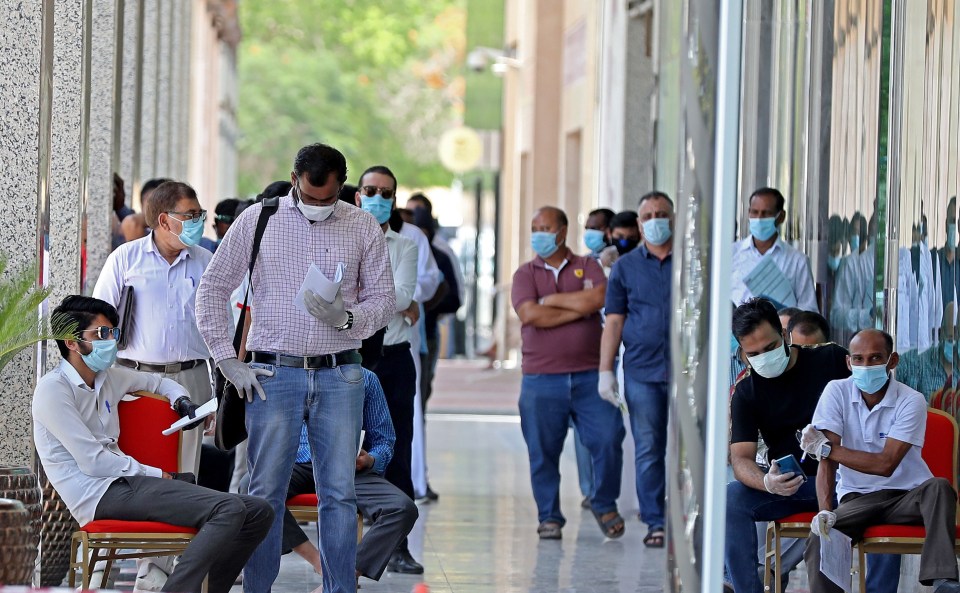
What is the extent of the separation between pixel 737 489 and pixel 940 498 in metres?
0.86

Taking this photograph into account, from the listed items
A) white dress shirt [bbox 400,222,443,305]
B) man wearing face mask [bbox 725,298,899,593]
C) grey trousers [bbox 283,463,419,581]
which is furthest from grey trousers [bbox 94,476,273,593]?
white dress shirt [bbox 400,222,443,305]

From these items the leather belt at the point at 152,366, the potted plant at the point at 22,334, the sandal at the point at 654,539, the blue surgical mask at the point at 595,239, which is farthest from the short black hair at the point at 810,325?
the blue surgical mask at the point at 595,239

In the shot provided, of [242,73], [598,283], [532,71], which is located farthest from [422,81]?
[598,283]

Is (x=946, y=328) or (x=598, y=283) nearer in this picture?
(x=946, y=328)

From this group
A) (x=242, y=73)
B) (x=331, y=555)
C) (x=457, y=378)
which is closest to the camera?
(x=331, y=555)

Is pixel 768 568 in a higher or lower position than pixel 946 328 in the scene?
lower

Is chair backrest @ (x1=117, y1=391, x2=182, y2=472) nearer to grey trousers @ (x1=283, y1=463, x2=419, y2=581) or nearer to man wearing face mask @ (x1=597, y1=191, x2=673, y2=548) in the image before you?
grey trousers @ (x1=283, y1=463, x2=419, y2=581)

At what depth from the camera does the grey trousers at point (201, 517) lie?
6.40 meters

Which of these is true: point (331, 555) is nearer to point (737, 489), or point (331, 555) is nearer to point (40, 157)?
point (737, 489)

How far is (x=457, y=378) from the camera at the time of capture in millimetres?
25281

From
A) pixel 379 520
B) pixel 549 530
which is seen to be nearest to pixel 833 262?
pixel 549 530

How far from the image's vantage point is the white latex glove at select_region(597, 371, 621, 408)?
9.72 metres

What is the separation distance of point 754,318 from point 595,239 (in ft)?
16.7

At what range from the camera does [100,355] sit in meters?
6.77
